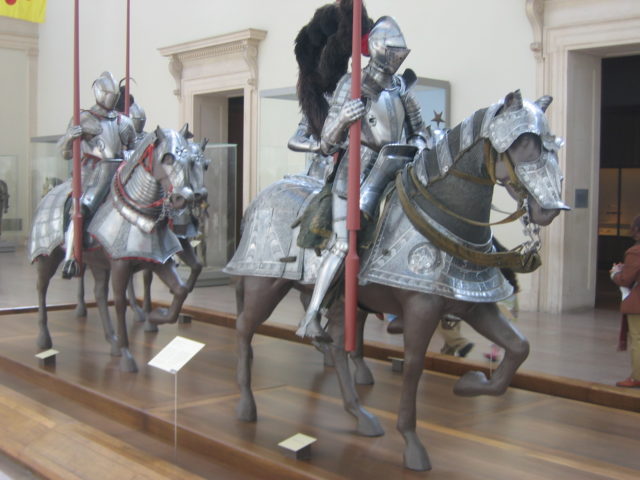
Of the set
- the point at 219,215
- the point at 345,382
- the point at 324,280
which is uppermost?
the point at 219,215

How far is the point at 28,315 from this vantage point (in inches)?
317

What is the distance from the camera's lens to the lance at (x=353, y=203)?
3672 millimetres

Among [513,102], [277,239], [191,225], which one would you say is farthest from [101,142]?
[513,102]

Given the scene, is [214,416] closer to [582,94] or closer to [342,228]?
[342,228]

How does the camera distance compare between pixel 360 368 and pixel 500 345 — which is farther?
pixel 360 368

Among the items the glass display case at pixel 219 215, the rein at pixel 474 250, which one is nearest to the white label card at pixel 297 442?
the rein at pixel 474 250

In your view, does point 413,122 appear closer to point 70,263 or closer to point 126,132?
point 70,263

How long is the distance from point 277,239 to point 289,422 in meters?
0.98

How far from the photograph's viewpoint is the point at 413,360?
3.70 meters

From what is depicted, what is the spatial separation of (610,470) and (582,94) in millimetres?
6192

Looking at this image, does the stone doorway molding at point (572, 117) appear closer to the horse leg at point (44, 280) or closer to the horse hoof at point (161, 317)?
the horse hoof at point (161, 317)

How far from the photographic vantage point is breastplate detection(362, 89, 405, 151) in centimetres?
421

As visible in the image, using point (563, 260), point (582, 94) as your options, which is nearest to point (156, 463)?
point (563, 260)

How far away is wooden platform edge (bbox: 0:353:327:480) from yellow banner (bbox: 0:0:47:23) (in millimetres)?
3541
